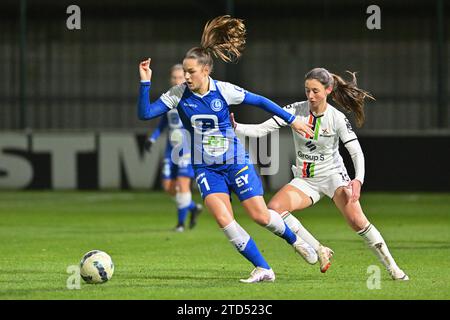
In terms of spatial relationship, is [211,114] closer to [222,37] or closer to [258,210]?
[222,37]

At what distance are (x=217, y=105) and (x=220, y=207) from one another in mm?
866

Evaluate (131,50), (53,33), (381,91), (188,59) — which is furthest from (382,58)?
(188,59)

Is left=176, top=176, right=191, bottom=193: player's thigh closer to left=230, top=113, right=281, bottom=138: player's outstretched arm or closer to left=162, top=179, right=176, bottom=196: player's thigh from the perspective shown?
left=162, top=179, right=176, bottom=196: player's thigh

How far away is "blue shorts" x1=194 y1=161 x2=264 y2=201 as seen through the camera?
9.30 metres

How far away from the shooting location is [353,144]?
9.61m

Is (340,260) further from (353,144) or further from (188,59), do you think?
(188,59)

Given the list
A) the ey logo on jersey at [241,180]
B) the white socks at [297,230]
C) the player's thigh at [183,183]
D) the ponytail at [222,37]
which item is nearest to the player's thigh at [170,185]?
the player's thigh at [183,183]

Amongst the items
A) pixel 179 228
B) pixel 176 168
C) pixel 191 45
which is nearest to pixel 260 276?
pixel 179 228

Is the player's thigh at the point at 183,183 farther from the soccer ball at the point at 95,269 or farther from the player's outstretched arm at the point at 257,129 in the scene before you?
the soccer ball at the point at 95,269

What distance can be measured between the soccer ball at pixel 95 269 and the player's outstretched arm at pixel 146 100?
1209 millimetres

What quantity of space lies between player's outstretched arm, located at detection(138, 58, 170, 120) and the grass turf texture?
4.63 ft

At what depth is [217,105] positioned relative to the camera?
9.35m

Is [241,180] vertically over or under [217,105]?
under

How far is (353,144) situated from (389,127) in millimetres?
15382
